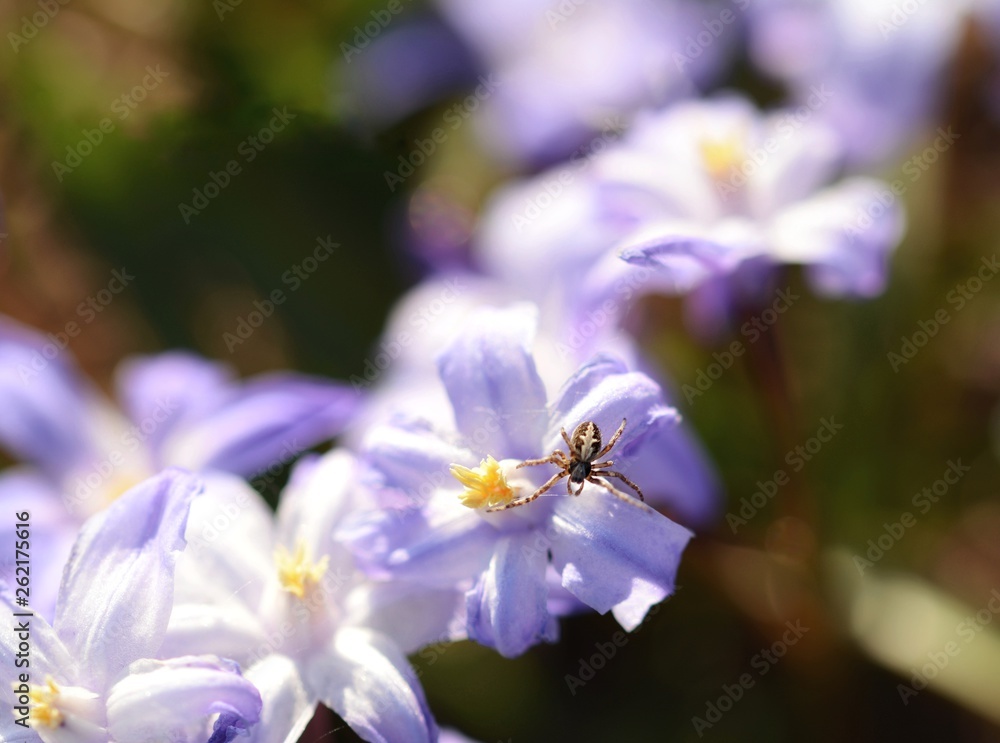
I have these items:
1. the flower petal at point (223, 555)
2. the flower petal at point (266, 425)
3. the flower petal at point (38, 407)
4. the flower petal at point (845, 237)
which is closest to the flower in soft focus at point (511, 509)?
the flower petal at point (223, 555)

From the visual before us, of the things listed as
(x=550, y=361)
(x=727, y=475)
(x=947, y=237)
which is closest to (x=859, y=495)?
(x=727, y=475)

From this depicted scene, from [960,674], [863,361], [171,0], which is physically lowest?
[960,674]

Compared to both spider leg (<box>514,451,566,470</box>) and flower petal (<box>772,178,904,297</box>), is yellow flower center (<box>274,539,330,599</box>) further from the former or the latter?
flower petal (<box>772,178,904,297</box>)

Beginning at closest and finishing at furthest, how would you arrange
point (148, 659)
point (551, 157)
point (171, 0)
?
point (148, 659)
point (551, 157)
point (171, 0)

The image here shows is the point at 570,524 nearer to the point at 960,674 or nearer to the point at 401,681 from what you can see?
the point at 401,681

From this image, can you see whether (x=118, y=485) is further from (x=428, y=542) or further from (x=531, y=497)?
(x=531, y=497)
